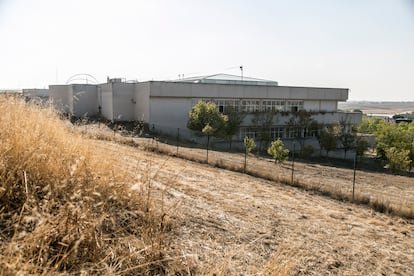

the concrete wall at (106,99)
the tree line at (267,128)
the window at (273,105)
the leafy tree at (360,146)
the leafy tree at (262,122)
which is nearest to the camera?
the tree line at (267,128)

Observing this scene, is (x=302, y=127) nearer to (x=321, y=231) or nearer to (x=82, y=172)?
(x=321, y=231)

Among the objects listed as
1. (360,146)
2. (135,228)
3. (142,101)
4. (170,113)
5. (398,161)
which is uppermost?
(142,101)

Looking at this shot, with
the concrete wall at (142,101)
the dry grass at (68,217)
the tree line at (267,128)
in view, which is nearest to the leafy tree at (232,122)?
the tree line at (267,128)

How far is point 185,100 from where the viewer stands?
3569cm

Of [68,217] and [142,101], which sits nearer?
[68,217]

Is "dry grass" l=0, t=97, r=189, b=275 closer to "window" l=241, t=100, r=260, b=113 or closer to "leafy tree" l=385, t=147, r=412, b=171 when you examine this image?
"leafy tree" l=385, t=147, r=412, b=171

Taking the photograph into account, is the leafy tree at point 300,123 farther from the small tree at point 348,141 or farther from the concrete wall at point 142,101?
the concrete wall at point 142,101

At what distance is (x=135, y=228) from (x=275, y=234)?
8.47 ft

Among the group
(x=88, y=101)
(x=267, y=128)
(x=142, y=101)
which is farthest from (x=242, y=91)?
(x=88, y=101)

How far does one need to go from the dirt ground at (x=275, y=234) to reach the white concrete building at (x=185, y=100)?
85.3ft

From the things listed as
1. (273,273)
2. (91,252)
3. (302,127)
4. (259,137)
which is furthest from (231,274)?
(302,127)

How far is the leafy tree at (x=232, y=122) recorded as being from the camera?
32459 millimetres

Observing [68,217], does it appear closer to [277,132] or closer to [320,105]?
[277,132]

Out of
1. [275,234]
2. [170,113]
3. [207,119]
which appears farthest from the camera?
[170,113]
